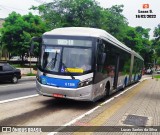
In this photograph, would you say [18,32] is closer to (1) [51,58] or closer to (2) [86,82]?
(1) [51,58]

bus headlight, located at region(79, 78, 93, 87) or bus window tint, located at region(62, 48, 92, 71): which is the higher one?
bus window tint, located at region(62, 48, 92, 71)

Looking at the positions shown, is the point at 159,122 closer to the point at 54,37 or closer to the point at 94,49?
the point at 94,49

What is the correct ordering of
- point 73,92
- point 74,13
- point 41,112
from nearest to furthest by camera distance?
point 41,112
point 73,92
point 74,13

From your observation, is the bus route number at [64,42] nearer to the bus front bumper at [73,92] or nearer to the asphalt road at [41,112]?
the bus front bumper at [73,92]

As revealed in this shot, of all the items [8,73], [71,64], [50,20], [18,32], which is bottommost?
[8,73]

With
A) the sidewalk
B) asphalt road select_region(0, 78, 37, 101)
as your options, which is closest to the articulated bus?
the sidewalk

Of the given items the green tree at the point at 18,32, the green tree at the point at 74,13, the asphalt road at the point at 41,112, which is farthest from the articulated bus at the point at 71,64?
the green tree at the point at 74,13

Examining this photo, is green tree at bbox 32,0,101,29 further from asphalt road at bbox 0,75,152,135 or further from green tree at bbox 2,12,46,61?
asphalt road at bbox 0,75,152,135

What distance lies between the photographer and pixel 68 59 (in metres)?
11.7

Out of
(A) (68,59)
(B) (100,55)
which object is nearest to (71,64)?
(A) (68,59)

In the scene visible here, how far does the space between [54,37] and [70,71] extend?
1718 millimetres

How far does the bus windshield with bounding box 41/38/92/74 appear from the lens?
1165cm

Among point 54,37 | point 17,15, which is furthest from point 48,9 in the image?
point 54,37

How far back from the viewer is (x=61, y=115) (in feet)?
34.2
